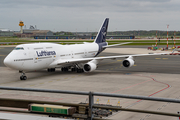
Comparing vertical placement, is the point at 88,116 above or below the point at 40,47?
below

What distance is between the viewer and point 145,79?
101 feet

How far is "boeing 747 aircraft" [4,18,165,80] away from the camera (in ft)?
96.6

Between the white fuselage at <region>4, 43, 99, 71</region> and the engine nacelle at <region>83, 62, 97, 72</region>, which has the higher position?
the white fuselage at <region>4, 43, 99, 71</region>

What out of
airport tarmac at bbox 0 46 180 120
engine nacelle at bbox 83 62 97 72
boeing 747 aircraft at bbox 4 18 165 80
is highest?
boeing 747 aircraft at bbox 4 18 165 80

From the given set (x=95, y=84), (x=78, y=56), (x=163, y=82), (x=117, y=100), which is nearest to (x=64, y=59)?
(x=78, y=56)

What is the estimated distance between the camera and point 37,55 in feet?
101

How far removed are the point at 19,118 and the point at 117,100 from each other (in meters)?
14.4

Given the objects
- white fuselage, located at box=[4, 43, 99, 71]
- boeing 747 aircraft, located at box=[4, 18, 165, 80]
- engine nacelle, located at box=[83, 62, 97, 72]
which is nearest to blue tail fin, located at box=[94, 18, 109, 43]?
boeing 747 aircraft, located at box=[4, 18, 165, 80]

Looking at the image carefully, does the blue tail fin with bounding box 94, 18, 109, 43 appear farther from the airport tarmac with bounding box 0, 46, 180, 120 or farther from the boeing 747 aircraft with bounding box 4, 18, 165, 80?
the airport tarmac with bounding box 0, 46, 180, 120

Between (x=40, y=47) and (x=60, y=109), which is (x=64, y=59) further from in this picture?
(x=60, y=109)

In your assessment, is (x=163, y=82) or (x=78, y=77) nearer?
(x=163, y=82)

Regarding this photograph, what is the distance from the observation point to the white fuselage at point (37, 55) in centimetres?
2909

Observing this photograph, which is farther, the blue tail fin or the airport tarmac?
the blue tail fin

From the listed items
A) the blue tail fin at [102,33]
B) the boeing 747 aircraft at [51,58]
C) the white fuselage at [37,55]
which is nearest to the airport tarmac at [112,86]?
the boeing 747 aircraft at [51,58]
